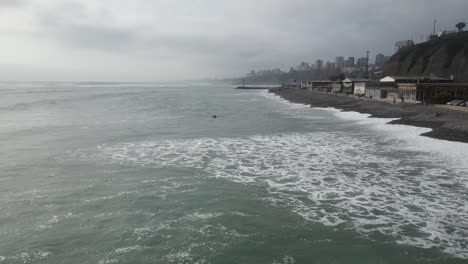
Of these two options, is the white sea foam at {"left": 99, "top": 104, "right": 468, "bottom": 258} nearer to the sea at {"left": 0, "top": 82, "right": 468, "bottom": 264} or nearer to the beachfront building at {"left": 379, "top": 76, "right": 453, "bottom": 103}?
the sea at {"left": 0, "top": 82, "right": 468, "bottom": 264}

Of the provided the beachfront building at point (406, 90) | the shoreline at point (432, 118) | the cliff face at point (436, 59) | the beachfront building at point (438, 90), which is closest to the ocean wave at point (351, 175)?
the shoreline at point (432, 118)

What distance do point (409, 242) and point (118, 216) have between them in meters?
9.86

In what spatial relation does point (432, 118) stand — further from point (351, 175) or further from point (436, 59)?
point (436, 59)

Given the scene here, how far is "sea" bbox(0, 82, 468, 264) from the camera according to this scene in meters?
9.93

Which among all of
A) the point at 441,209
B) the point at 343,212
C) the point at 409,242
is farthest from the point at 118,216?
the point at 441,209

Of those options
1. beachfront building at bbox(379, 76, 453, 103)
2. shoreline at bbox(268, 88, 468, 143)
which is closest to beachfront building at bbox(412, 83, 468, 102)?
beachfront building at bbox(379, 76, 453, 103)

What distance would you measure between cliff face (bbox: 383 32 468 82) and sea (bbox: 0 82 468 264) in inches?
3219

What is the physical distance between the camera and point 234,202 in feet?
44.9

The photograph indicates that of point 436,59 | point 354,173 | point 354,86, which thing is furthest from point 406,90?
point 436,59

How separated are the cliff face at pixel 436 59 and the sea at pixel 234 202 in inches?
3219

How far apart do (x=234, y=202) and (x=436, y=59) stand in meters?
103

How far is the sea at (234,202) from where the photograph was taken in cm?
993

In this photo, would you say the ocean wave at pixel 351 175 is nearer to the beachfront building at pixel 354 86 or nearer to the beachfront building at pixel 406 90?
the beachfront building at pixel 406 90

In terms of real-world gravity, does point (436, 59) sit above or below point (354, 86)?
above
